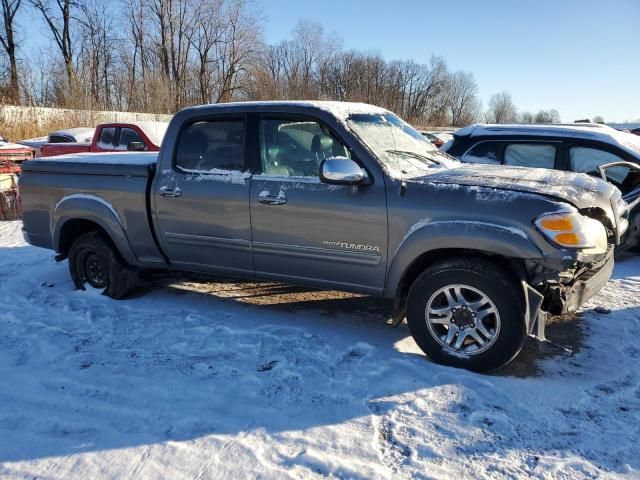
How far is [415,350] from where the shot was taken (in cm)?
400

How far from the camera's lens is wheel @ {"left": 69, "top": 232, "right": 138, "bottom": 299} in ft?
17.1

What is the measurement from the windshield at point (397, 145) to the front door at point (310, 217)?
0.23 meters

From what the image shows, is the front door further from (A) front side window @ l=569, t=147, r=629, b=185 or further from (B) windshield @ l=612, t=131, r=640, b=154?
(B) windshield @ l=612, t=131, r=640, b=154

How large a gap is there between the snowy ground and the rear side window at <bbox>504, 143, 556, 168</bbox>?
2260 mm

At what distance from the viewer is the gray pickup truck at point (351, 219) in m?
3.42

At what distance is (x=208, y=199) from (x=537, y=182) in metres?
2.67

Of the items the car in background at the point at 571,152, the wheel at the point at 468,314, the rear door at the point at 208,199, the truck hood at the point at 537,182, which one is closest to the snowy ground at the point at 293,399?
the wheel at the point at 468,314

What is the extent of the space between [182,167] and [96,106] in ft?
95.5

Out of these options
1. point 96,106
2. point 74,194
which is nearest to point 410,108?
point 96,106

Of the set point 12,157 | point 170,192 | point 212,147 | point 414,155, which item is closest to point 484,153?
point 414,155

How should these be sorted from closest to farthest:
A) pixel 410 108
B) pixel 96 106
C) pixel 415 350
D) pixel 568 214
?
1. pixel 568 214
2. pixel 415 350
3. pixel 96 106
4. pixel 410 108

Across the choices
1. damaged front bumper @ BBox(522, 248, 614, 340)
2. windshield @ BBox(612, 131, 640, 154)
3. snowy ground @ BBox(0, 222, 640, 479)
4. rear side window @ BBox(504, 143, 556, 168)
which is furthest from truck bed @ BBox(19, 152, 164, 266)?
windshield @ BBox(612, 131, 640, 154)

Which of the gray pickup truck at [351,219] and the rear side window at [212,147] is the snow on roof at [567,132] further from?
the rear side window at [212,147]

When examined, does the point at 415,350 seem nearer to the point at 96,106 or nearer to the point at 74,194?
the point at 74,194
